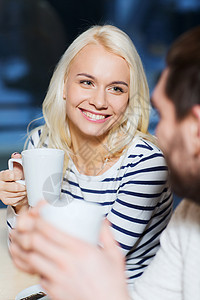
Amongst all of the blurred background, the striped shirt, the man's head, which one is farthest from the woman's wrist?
the blurred background

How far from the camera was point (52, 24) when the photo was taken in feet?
13.5

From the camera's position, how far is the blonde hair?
1.44 meters

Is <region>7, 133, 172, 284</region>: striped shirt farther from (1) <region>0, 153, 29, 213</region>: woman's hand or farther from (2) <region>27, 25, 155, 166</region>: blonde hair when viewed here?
(1) <region>0, 153, 29, 213</region>: woman's hand

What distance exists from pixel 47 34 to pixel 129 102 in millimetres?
2866

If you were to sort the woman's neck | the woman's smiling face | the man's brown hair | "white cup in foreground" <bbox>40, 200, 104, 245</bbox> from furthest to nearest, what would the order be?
the woman's neck < the woman's smiling face < the man's brown hair < "white cup in foreground" <bbox>40, 200, 104, 245</bbox>

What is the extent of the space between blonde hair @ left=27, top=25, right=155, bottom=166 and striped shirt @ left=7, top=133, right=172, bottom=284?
0.07 metres

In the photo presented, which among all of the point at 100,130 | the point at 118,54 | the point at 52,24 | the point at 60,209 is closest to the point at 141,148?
the point at 100,130

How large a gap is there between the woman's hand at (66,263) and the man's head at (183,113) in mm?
228

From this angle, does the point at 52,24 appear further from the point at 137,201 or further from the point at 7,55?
the point at 137,201

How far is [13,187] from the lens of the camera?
129 centimetres

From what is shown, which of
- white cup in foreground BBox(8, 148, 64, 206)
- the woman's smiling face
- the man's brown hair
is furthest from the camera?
the woman's smiling face

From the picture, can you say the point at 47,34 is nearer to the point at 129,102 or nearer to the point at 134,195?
the point at 129,102

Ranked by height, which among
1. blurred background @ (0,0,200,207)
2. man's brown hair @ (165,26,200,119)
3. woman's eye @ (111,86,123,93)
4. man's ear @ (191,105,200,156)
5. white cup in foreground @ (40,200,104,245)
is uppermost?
man's brown hair @ (165,26,200,119)

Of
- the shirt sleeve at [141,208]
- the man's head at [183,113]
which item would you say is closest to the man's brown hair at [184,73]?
the man's head at [183,113]
